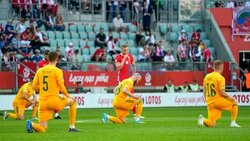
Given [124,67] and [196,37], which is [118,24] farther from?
[124,67]

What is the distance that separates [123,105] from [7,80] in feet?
48.3

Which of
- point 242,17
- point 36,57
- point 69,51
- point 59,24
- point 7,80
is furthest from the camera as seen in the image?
point 242,17

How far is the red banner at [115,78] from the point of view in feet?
133

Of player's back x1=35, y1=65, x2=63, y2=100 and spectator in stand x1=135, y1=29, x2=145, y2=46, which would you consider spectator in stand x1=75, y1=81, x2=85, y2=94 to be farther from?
player's back x1=35, y1=65, x2=63, y2=100

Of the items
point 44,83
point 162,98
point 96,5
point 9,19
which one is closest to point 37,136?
point 44,83

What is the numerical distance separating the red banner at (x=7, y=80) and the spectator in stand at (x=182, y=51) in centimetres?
1022

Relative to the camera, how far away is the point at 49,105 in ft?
67.1

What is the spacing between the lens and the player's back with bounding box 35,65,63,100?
20.4m

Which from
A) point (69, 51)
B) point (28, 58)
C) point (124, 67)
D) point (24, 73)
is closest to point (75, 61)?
point (69, 51)

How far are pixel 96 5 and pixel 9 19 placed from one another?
5.90 meters

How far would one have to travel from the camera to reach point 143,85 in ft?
138

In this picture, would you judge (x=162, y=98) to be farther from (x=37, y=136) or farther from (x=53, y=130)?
(x=37, y=136)

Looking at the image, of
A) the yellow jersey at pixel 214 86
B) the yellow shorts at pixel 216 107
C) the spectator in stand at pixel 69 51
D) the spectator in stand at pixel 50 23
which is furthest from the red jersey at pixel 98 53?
the yellow shorts at pixel 216 107

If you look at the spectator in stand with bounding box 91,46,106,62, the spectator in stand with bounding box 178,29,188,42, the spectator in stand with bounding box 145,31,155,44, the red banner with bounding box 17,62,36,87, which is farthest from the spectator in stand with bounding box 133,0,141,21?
the red banner with bounding box 17,62,36,87
